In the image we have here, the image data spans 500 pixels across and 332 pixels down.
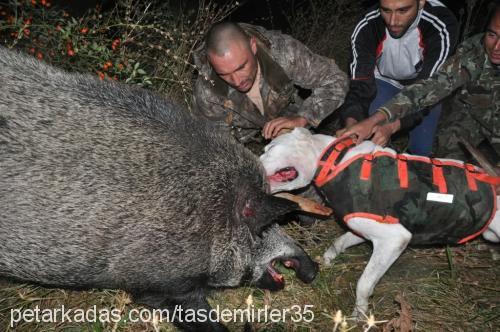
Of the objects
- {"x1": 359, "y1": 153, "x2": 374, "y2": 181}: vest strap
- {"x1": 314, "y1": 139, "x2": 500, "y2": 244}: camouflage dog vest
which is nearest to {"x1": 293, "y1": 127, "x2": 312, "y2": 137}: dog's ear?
{"x1": 314, "y1": 139, "x2": 500, "y2": 244}: camouflage dog vest

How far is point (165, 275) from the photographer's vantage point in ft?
8.54

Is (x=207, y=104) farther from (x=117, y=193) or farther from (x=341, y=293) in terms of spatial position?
(x=341, y=293)

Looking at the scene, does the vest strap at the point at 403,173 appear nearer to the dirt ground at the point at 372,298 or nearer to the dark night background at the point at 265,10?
the dirt ground at the point at 372,298

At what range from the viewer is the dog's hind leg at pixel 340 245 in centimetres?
374

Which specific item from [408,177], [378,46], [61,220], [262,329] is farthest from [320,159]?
[378,46]

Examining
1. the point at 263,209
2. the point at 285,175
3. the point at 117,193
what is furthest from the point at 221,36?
the point at 117,193

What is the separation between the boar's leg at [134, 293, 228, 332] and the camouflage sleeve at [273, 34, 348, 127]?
2102 millimetres

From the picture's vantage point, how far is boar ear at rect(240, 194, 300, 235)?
105 inches

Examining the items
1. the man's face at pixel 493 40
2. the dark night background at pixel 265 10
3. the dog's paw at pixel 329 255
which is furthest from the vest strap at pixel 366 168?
the dark night background at pixel 265 10

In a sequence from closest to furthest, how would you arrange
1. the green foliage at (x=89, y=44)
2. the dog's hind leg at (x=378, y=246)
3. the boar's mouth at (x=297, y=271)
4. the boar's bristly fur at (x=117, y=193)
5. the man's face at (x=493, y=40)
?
1. the boar's bristly fur at (x=117, y=193)
2. the dog's hind leg at (x=378, y=246)
3. the boar's mouth at (x=297, y=271)
4. the man's face at (x=493, y=40)
5. the green foliage at (x=89, y=44)

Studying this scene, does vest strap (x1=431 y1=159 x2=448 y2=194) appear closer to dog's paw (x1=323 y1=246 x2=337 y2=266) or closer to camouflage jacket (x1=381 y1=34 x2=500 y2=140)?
camouflage jacket (x1=381 y1=34 x2=500 y2=140)

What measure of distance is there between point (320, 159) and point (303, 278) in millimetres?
915

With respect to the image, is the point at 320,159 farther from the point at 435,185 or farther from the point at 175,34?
the point at 175,34

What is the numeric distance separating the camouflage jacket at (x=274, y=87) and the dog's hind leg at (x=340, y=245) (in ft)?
3.60
